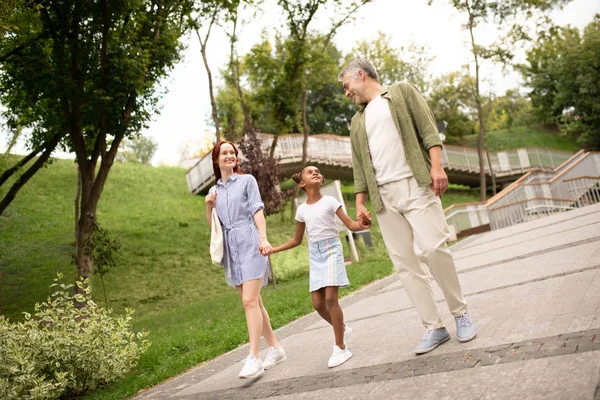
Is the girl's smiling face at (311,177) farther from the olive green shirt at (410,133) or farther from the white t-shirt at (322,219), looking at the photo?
the olive green shirt at (410,133)

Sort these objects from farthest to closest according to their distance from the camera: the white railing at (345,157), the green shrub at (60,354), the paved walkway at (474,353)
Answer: the white railing at (345,157) → the green shrub at (60,354) → the paved walkway at (474,353)

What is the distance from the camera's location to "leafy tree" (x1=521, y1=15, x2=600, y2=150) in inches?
1684

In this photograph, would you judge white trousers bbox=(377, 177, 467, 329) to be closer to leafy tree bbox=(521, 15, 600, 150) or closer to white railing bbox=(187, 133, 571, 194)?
white railing bbox=(187, 133, 571, 194)

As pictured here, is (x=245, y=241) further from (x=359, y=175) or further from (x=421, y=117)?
(x=421, y=117)

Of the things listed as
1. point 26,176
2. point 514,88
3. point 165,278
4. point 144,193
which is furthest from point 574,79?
point 26,176

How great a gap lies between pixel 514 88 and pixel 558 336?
6501cm

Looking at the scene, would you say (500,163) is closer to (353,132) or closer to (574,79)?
(574,79)

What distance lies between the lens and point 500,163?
4022 centimetres

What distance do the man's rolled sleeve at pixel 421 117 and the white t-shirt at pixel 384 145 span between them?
0.53 ft

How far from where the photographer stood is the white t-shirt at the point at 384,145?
14.4ft

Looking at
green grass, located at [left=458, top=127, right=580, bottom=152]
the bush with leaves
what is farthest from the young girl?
green grass, located at [left=458, top=127, right=580, bottom=152]

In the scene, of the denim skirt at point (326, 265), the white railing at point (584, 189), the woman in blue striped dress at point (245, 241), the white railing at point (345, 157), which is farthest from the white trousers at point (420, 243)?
the white railing at point (345, 157)

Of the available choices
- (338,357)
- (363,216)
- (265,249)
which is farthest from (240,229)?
(338,357)

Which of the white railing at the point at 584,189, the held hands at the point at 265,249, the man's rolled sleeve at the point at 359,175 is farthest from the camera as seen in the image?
the white railing at the point at 584,189
